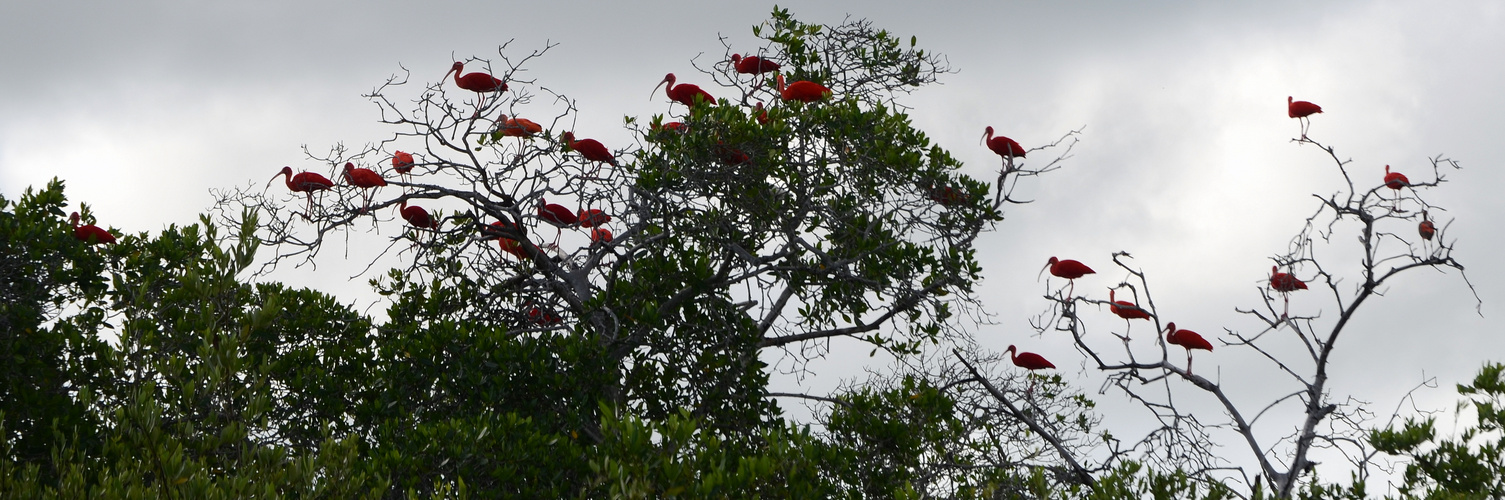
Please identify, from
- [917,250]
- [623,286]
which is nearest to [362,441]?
[623,286]

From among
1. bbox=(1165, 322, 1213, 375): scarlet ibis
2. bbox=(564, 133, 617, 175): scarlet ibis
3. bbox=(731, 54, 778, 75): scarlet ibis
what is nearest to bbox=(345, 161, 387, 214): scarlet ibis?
bbox=(564, 133, 617, 175): scarlet ibis

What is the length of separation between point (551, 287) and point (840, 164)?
93.9 inches

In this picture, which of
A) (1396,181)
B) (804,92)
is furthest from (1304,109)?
(804,92)

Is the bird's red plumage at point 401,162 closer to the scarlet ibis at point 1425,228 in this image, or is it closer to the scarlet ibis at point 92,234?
the scarlet ibis at point 92,234

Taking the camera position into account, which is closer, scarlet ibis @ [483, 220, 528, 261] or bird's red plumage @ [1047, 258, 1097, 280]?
scarlet ibis @ [483, 220, 528, 261]

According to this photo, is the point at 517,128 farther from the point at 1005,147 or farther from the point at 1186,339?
the point at 1186,339

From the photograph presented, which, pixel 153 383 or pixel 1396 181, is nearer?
pixel 153 383

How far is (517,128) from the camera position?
8633 mm

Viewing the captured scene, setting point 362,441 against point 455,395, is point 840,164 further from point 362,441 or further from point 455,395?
point 362,441

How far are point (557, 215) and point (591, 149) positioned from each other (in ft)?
1.96

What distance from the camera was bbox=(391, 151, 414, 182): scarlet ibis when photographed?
8688 millimetres

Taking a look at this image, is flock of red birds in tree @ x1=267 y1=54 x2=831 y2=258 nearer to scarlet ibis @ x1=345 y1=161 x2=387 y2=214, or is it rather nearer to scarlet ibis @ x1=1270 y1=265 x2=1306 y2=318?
scarlet ibis @ x1=345 y1=161 x2=387 y2=214

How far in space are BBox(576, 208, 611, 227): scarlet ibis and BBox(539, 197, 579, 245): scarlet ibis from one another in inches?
2.1

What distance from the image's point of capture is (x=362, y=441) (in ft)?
24.2
